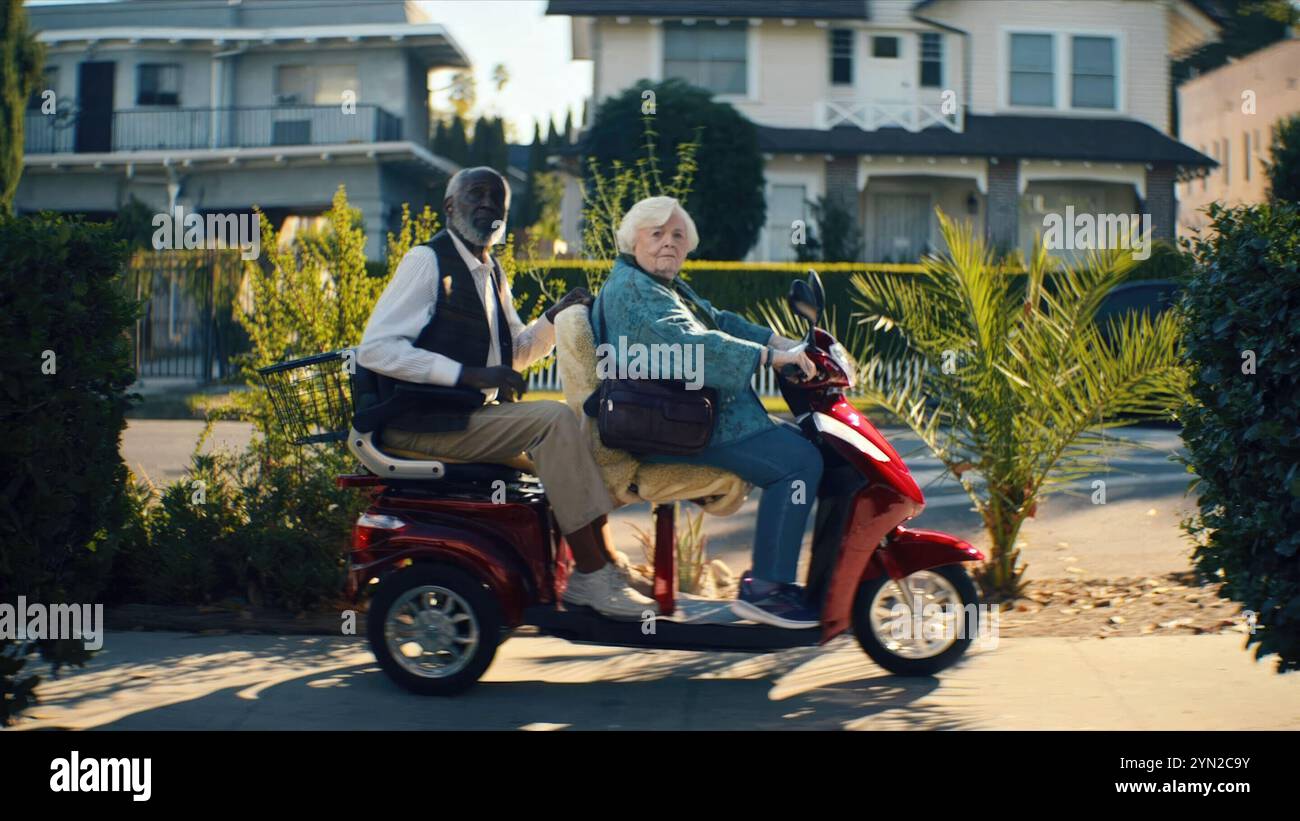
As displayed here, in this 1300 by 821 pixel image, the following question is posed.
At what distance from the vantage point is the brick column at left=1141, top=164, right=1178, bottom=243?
96.1ft

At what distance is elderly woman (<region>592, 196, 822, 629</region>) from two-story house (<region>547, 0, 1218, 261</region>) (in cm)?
2239

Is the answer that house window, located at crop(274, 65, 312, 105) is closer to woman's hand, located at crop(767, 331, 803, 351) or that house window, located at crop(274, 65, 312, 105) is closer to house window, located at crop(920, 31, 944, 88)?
house window, located at crop(920, 31, 944, 88)

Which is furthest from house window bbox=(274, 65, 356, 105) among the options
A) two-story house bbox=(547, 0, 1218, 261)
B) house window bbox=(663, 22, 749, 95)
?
house window bbox=(663, 22, 749, 95)

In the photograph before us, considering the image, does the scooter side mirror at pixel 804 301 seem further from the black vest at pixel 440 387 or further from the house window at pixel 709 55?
the house window at pixel 709 55

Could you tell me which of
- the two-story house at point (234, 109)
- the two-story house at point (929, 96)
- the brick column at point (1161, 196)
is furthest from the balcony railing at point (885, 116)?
the two-story house at point (234, 109)

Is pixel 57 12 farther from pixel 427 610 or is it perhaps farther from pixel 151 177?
pixel 427 610

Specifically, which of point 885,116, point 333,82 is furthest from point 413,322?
point 333,82

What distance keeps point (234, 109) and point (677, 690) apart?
30023 millimetres

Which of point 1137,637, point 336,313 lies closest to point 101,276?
point 336,313

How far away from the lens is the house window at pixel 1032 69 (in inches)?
1174

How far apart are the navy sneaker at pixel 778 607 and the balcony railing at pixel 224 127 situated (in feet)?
93.7

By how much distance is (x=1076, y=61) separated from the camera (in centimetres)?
2981

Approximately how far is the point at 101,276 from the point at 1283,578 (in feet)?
13.8

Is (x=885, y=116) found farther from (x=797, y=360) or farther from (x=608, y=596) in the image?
(x=608, y=596)
